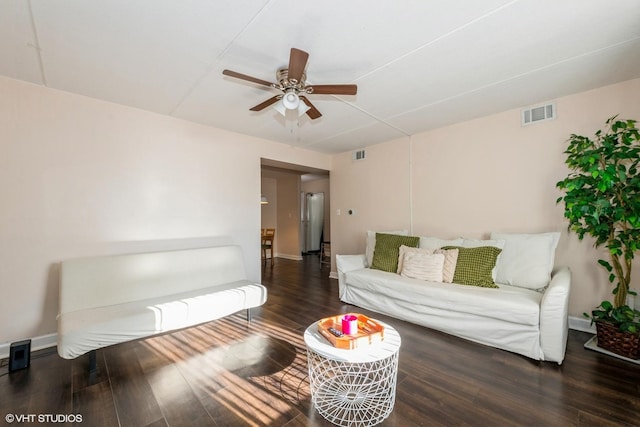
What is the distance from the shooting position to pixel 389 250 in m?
3.46

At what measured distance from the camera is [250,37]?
5.76 feet

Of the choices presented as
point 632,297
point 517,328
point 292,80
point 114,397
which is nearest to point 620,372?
point 517,328

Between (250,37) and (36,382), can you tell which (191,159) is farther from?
(36,382)

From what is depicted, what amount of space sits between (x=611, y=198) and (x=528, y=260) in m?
0.82

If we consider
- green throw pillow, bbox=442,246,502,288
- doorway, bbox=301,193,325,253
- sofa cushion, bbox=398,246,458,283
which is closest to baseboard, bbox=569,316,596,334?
green throw pillow, bbox=442,246,502,288

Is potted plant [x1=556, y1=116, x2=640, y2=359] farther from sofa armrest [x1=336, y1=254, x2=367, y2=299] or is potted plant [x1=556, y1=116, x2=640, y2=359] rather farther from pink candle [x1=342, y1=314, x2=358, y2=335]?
sofa armrest [x1=336, y1=254, x2=367, y2=299]

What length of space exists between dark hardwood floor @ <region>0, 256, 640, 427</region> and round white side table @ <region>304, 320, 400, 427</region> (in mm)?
80

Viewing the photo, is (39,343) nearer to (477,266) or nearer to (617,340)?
(477,266)

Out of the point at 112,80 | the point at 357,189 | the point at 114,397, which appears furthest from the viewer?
the point at 357,189

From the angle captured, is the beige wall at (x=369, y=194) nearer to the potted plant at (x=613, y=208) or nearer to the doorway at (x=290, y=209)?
the doorway at (x=290, y=209)

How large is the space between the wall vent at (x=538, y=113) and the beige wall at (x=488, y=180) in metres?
0.05

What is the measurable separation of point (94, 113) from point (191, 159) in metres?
1.00

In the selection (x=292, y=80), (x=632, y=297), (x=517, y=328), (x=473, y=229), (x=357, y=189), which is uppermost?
(x=292, y=80)

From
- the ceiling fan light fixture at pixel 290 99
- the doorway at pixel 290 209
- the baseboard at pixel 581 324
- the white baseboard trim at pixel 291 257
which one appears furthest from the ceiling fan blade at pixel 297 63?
the white baseboard trim at pixel 291 257
